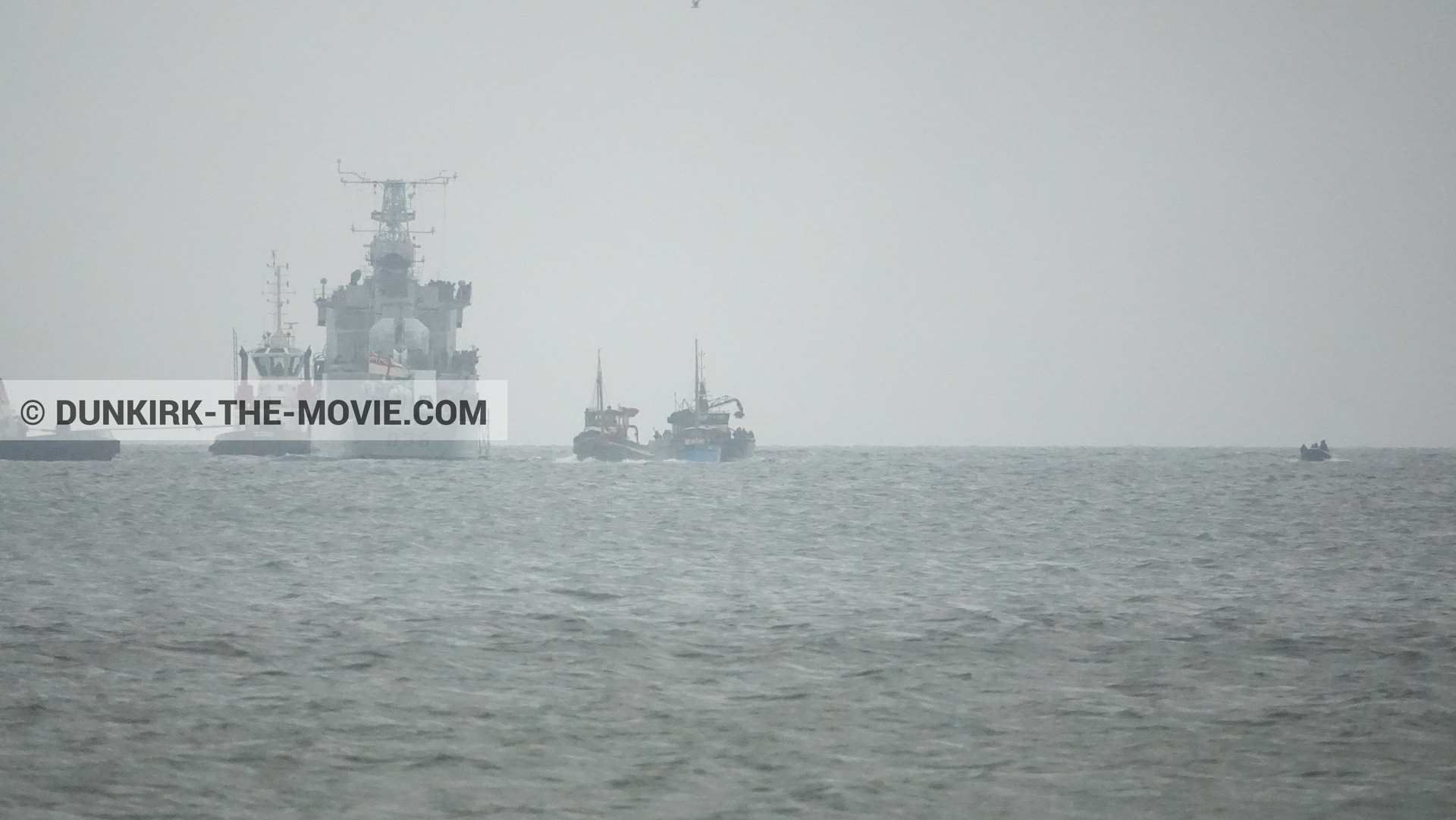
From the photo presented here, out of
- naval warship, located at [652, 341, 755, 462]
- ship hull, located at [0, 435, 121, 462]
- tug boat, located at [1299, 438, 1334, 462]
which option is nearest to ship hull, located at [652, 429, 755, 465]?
naval warship, located at [652, 341, 755, 462]

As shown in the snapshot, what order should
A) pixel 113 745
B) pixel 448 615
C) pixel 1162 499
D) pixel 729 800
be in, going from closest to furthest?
pixel 729 800 < pixel 113 745 < pixel 448 615 < pixel 1162 499

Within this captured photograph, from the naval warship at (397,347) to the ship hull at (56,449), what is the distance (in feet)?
58.2

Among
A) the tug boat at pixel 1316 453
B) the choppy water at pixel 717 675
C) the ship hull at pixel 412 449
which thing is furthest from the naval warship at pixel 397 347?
the tug boat at pixel 1316 453

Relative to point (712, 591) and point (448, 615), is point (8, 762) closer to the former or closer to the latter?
point (448, 615)

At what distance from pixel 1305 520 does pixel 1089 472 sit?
76.6 metres

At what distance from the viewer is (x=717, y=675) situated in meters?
20.3

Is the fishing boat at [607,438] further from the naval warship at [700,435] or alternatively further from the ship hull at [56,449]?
the ship hull at [56,449]

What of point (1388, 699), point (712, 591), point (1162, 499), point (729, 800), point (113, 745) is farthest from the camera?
point (1162, 499)

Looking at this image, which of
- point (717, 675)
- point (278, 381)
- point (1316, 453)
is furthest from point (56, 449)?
point (1316, 453)

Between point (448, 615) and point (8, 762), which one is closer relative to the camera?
point (8, 762)

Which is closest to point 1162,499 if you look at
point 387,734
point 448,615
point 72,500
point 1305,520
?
point 1305,520

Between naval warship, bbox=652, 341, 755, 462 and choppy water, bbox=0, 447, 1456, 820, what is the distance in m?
91.0

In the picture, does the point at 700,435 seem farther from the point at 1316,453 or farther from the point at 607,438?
the point at 1316,453

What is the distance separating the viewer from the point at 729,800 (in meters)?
13.8
